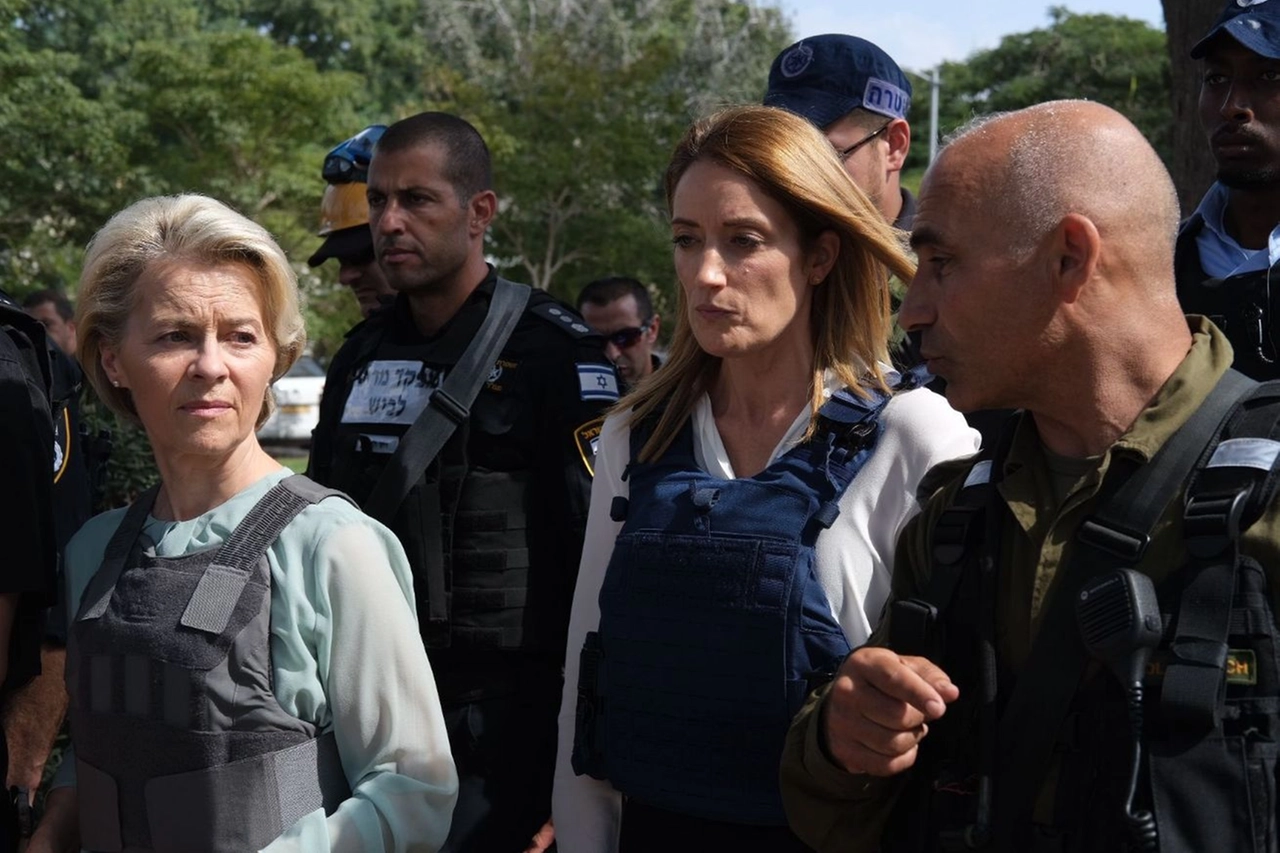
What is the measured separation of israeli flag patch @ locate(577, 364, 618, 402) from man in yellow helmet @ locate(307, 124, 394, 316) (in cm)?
163

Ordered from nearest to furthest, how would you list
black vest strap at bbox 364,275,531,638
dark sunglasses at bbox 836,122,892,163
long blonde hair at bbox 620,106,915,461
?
long blonde hair at bbox 620,106,915,461, black vest strap at bbox 364,275,531,638, dark sunglasses at bbox 836,122,892,163

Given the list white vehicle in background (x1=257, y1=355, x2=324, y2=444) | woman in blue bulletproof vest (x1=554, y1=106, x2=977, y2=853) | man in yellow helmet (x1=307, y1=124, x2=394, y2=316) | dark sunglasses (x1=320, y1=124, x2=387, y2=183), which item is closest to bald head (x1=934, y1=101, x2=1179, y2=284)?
woman in blue bulletproof vest (x1=554, y1=106, x2=977, y2=853)

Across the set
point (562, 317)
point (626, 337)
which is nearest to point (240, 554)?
point (562, 317)

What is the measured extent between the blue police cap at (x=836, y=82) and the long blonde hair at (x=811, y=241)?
1241 millimetres

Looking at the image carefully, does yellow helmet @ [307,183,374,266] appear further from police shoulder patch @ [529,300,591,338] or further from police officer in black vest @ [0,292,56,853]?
police officer in black vest @ [0,292,56,853]

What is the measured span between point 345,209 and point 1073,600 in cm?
419

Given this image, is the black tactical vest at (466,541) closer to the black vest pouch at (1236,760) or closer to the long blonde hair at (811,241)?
the long blonde hair at (811,241)

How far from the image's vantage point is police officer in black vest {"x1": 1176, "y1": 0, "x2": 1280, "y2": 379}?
3.62 meters

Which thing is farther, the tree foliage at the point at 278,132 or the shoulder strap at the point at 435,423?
the tree foliage at the point at 278,132

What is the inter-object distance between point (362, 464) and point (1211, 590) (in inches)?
108

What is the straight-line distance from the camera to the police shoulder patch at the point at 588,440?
3.93 meters

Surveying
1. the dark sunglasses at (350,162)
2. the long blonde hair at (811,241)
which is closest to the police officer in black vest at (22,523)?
the long blonde hair at (811,241)

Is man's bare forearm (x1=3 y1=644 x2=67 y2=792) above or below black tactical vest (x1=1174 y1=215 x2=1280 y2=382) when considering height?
below

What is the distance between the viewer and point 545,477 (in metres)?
4.04
